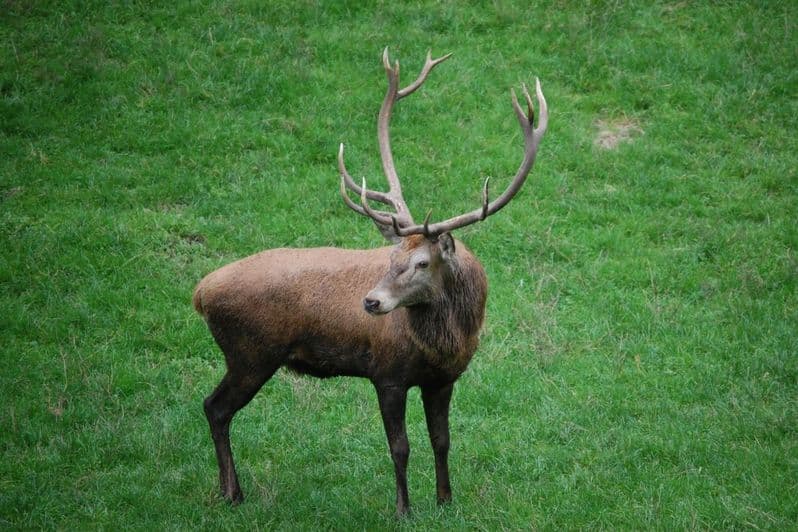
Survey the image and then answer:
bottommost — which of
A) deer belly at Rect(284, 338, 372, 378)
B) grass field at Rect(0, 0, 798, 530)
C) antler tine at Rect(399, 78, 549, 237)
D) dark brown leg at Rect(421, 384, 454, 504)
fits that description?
grass field at Rect(0, 0, 798, 530)

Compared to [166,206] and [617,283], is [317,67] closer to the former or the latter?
[166,206]

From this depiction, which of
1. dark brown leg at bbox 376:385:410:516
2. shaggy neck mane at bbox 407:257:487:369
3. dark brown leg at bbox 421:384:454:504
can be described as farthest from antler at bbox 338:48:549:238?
dark brown leg at bbox 421:384:454:504

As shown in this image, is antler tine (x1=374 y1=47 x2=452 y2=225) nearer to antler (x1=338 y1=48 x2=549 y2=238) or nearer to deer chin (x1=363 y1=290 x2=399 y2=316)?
antler (x1=338 y1=48 x2=549 y2=238)

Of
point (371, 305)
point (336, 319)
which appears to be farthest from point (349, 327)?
point (371, 305)

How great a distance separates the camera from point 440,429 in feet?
24.1

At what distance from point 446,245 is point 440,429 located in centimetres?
133

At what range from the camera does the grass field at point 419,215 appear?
24.8 feet

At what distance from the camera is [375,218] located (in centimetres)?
699

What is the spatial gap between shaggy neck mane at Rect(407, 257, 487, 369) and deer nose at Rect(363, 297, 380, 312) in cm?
46

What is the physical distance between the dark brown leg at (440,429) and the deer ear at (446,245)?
0.97m

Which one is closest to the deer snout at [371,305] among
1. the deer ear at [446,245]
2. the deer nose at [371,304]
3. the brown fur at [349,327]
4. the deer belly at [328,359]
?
the deer nose at [371,304]

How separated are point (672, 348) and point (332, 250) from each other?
125 inches

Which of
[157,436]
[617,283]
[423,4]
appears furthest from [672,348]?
[423,4]

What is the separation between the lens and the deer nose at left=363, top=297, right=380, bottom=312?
6.56 metres
